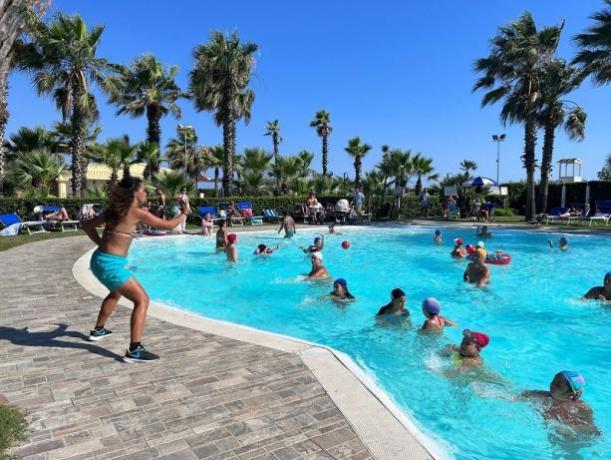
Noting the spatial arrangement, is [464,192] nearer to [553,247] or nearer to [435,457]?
[553,247]

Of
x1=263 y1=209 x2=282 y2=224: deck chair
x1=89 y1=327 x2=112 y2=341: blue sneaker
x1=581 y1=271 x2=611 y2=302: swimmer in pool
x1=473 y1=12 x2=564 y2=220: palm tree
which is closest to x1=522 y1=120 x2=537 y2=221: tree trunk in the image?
x1=473 y1=12 x2=564 y2=220: palm tree

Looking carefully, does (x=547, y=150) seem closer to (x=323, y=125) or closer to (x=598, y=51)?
(x=598, y=51)

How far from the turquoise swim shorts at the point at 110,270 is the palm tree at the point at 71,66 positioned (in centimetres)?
1932

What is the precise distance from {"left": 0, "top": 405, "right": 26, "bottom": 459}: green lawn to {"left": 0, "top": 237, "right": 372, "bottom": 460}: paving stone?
0.08 metres

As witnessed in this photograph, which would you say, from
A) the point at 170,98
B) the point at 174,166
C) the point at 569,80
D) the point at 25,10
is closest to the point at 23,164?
the point at 170,98

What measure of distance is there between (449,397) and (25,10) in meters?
5.25

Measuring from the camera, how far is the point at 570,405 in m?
3.94

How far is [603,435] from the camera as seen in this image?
409 centimetres

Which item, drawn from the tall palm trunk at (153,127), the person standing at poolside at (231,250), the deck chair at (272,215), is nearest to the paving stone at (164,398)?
the person standing at poolside at (231,250)

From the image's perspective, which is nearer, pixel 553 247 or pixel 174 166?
pixel 553 247

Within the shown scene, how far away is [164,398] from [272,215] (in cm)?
2137

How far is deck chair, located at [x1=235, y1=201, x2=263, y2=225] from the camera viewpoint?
23328mm

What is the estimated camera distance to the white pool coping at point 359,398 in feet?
9.70

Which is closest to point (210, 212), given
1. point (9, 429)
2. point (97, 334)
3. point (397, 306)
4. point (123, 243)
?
point (397, 306)
